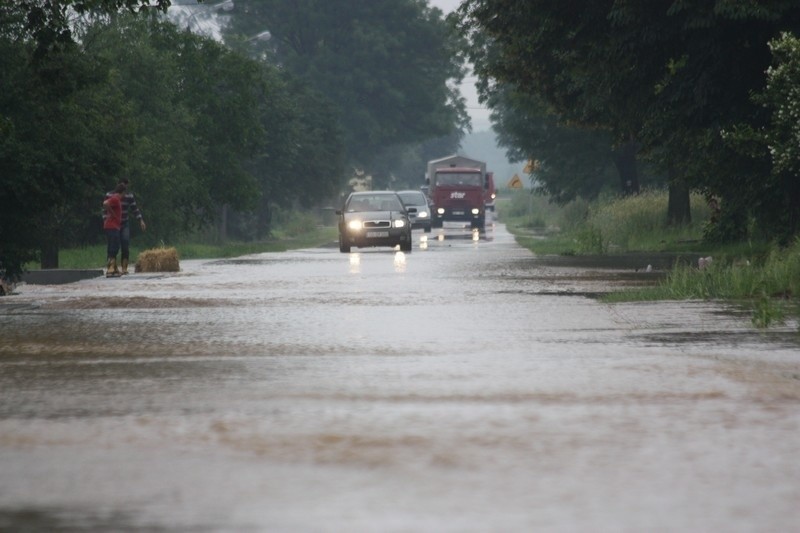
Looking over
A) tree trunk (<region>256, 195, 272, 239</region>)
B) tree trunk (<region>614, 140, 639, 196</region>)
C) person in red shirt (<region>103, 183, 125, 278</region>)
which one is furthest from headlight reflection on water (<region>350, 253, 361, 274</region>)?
tree trunk (<region>256, 195, 272, 239</region>)

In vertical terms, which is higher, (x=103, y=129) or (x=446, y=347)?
(x=103, y=129)

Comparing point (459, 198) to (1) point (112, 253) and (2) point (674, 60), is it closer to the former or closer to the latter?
(2) point (674, 60)

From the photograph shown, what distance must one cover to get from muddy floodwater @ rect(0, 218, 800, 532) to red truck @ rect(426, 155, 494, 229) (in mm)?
53838

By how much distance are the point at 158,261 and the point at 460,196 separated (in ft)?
140

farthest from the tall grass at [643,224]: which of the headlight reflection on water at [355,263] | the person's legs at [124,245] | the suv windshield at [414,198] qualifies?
the suv windshield at [414,198]

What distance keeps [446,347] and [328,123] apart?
72.7m

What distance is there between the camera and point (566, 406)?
34.4ft

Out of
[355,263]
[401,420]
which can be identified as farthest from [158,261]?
[401,420]

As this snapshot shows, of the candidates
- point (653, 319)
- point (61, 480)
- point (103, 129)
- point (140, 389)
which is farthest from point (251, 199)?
point (61, 480)

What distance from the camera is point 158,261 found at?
31.9 metres

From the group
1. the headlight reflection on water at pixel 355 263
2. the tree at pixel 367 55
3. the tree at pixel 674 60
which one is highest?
the tree at pixel 367 55

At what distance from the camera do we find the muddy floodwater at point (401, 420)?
719 cm

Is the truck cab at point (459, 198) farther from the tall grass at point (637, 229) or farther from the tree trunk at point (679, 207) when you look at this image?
the tree trunk at point (679, 207)

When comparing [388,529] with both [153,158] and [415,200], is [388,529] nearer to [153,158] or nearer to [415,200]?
[153,158]
